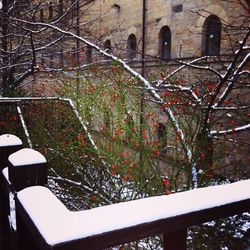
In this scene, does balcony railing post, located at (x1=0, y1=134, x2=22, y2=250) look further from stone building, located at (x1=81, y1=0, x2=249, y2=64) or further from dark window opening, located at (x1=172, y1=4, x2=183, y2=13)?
dark window opening, located at (x1=172, y1=4, x2=183, y2=13)

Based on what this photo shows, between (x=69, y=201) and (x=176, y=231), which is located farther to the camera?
(x=69, y=201)

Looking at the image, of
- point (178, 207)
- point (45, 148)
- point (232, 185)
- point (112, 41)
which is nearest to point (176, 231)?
point (178, 207)

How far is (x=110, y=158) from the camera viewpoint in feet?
16.3

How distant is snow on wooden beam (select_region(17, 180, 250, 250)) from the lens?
0.72 metres

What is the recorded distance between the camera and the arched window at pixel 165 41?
1246 centimetres

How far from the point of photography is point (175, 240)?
899mm

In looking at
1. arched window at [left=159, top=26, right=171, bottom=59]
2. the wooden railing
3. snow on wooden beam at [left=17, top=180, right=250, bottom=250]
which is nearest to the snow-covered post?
the wooden railing

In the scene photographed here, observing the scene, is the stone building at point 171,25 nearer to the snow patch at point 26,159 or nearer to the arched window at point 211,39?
the arched window at point 211,39

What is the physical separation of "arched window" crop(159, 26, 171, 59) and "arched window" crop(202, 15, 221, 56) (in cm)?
200

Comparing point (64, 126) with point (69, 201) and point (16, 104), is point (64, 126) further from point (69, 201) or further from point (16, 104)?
point (69, 201)

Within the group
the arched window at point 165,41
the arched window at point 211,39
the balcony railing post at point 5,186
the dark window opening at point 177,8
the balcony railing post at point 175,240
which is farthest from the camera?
the arched window at point 165,41

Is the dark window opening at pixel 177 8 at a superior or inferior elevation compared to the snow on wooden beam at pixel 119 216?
superior

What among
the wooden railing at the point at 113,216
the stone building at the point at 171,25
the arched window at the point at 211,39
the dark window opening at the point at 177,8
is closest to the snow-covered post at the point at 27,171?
the wooden railing at the point at 113,216

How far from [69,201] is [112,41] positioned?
10953 millimetres
